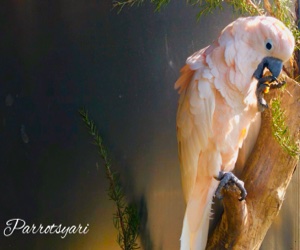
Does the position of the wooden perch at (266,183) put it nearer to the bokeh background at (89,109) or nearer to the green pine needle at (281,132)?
the green pine needle at (281,132)

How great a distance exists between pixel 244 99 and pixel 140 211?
19.4 inches

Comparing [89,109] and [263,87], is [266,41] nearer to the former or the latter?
[263,87]

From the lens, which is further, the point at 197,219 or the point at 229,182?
the point at 197,219

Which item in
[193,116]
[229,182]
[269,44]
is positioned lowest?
[229,182]

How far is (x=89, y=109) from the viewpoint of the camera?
142 centimetres

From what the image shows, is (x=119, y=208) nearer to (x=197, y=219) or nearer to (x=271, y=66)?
(x=197, y=219)

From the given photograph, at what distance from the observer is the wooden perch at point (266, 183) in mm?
1346

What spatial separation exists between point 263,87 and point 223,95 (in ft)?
0.36

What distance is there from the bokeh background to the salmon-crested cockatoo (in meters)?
0.18

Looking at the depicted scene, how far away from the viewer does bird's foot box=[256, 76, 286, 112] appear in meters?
1.24

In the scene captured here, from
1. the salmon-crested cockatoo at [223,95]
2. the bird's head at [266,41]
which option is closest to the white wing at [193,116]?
the salmon-crested cockatoo at [223,95]

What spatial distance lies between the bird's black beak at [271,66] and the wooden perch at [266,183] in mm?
136

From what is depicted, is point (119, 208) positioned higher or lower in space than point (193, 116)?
lower

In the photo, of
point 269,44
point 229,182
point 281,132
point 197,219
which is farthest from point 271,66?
point 197,219
